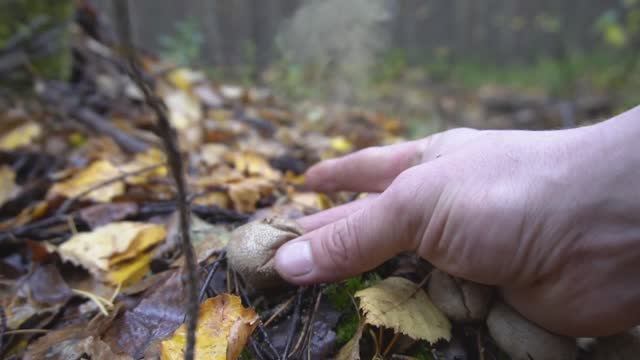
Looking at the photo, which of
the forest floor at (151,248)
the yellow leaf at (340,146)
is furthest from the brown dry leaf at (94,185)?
→ the yellow leaf at (340,146)

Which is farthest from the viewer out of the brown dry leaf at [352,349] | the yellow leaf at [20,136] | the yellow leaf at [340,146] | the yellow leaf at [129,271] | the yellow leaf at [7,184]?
the yellow leaf at [340,146]

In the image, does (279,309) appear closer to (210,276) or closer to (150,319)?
(210,276)

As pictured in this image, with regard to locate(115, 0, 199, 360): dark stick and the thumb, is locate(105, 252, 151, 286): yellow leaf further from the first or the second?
locate(115, 0, 199, 360): dark stick

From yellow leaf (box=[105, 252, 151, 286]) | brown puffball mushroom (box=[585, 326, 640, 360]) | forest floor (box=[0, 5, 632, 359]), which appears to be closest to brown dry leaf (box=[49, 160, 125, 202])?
forest floor (box=[0, 5, 632, 359])

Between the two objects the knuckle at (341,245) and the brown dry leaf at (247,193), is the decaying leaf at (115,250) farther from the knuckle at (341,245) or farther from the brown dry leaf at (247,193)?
the knuckle at (341,245)

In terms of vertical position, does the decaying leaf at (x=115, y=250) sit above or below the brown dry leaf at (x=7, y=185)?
below
